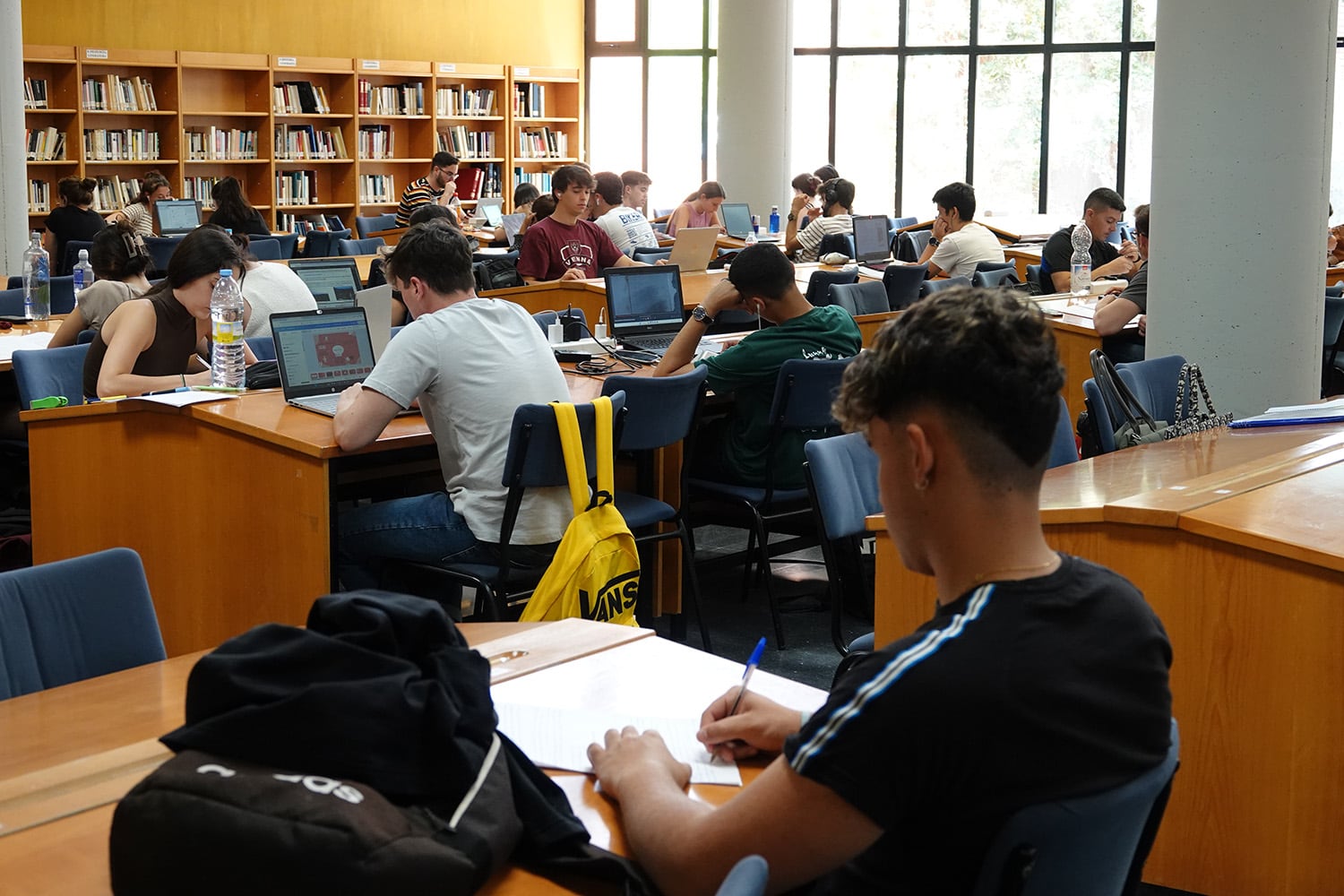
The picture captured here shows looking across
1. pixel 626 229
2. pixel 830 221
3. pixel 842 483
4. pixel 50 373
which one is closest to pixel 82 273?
pixel 50 373

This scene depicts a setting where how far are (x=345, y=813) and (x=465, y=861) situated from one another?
123 mm

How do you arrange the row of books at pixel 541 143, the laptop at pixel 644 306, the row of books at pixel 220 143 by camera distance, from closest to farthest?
the laptop at pixel 644 306 < the row of books at pixel 220 143 < the row of books at pixel 541 143

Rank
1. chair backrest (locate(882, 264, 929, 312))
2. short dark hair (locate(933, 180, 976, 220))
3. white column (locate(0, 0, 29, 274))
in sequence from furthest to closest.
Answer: short dark hair (locate(933, 180, 976, 220)) < white column (locate(0, 0, 29, 274)) < chair backrest (locate(882, 264, 929, 312))

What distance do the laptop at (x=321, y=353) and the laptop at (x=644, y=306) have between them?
1486mm

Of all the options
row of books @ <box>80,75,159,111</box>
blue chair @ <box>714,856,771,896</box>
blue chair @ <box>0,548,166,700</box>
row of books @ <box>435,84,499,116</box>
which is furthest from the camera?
row of books @ <box>435,84,499,116</box>

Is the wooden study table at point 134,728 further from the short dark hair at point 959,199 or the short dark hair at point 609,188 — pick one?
the short dark hair at point 609,188

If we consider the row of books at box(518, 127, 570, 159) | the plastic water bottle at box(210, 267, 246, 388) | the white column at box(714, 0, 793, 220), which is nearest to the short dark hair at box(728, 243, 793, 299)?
the plastic water bottle at box(210, 267, 246, 388)

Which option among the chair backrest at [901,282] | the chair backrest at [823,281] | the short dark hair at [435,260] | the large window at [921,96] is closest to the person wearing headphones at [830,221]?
the chair backrest at [823,281]

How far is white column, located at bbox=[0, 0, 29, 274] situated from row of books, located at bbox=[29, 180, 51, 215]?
2921 millimetres

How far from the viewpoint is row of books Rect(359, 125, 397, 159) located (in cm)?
1345

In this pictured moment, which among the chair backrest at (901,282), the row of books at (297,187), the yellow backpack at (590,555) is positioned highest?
the row of books at (297,187)

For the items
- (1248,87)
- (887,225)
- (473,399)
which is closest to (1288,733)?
(473,399)

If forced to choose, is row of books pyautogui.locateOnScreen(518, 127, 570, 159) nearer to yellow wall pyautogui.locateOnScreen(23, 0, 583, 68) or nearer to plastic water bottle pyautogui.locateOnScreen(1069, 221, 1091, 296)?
yellow wall pyautogui.locateOnScreen(23, 0, 583, 68)

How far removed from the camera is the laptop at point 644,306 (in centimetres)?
566
